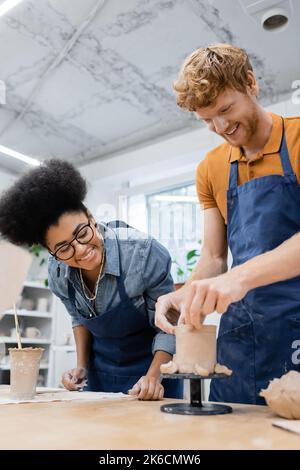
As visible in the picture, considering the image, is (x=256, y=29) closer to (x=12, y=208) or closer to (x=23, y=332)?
(x=12, y=208)

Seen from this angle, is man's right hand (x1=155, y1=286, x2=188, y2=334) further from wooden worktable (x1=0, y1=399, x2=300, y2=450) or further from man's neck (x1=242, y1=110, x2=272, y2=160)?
man's neck (x1=242, y1=110, x2=272, y2=160)

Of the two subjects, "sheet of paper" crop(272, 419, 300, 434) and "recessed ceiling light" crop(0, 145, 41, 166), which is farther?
"recessed ceiling light" crop(0, 145, 41, 166)

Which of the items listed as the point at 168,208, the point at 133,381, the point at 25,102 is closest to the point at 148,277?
the point at 133,381

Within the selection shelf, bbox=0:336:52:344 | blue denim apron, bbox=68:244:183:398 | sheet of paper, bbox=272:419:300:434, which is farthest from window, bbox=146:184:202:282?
sheet of paper, bbox=272:419:300:434

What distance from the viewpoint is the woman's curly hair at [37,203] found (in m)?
1.70

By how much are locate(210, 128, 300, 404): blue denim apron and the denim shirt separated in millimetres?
298

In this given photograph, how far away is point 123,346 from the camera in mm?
1715

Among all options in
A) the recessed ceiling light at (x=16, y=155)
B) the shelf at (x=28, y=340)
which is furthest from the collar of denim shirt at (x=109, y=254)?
the shelf at (x=28, y=340)

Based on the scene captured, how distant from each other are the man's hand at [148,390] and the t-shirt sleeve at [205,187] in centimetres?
65

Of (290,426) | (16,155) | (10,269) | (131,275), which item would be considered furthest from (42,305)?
(290,426)

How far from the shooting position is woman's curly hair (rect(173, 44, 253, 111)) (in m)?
1.34

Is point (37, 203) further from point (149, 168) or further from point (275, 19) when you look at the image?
point (149, 168)

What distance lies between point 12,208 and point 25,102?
2.17 m

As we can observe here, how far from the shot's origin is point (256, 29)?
2.85 meters
